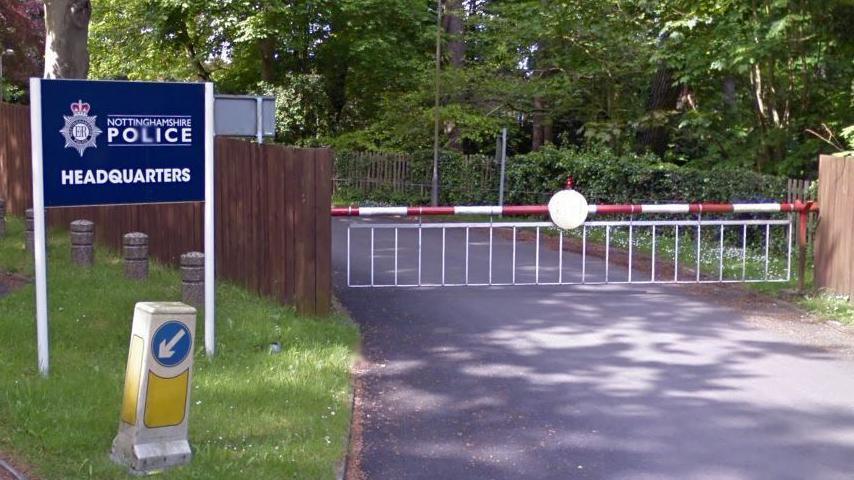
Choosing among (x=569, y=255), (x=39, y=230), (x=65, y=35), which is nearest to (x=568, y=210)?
(x=569, y=255)

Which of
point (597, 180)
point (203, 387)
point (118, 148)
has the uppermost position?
point (118, 148)

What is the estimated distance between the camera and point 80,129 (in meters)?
7.94

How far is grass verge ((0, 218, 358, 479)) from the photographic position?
19.9 ft

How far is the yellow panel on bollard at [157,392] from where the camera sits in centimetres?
581

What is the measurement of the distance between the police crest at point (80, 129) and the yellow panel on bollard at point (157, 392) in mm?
2412

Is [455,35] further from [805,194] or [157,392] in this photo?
[157,392]

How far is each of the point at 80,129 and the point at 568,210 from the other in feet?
19.6

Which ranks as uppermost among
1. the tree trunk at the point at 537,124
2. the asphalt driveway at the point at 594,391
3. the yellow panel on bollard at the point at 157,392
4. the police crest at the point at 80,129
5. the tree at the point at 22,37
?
the tree at the point at 22,37

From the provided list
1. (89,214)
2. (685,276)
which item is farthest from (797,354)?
(89,214)

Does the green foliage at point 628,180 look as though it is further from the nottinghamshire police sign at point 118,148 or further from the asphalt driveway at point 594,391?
the nottinghamshire police sign at point 118,148

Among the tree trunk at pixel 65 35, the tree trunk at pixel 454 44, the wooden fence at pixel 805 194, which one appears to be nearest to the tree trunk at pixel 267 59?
the tree trunk at pixel 454 44

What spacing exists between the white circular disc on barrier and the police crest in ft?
19.0

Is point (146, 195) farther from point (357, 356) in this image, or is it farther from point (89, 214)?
point (89, 214)

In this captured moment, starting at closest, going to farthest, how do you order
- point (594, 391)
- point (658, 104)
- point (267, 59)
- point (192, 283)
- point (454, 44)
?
point (594, 391) → point (192, 283) → point (658, 104) → point (454, 44) → point (267, 59)
